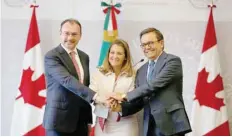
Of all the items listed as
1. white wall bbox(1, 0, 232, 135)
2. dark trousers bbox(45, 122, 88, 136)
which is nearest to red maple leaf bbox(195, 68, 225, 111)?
white wall bbox(1, 0, 232, 135)

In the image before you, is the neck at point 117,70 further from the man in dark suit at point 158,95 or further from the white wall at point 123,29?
the white wall at point 123,29

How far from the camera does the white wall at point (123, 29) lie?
152 inches

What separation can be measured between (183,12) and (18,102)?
6.65 ft

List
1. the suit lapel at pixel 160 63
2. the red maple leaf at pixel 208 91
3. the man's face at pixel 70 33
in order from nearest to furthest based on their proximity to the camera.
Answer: the suit lapel at pixel 160 63
the man's face at pixel 70 33
the red maple leaf at pixel 208 91

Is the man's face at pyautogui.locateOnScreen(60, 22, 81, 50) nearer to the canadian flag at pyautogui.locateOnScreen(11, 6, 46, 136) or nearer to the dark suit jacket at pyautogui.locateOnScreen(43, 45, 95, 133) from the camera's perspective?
the dark suit jacket at pyautogui.locateOnScreen(43, 45, 95, 133)

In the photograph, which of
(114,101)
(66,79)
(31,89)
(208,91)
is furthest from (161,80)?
(31,89)

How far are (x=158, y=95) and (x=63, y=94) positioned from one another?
695 millimetres

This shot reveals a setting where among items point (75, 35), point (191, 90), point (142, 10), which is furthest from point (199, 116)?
point (75, 35)

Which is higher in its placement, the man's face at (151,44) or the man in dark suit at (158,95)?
the man's face at (151,44)

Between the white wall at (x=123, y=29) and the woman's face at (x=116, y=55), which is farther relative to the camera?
the white wall at (x=123, y=29)

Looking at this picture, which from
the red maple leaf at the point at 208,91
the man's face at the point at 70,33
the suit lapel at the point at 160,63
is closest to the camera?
the suit lapel at the point at 160,63

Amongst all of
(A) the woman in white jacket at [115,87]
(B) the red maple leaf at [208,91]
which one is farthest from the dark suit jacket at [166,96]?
(B) the red maple leaf at [208,91]

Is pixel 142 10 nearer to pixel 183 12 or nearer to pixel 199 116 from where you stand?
pixel 183 12

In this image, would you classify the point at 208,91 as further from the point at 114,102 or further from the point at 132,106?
the point at 114,102
